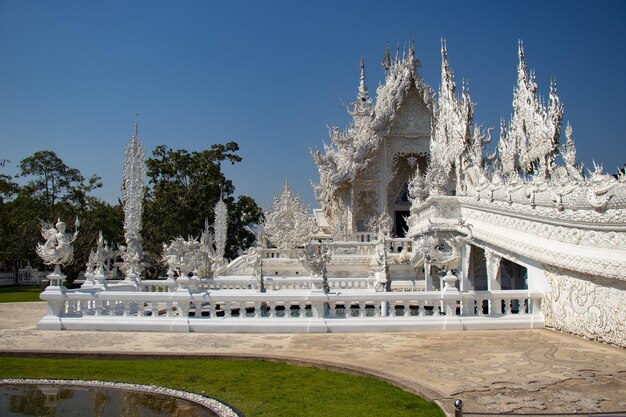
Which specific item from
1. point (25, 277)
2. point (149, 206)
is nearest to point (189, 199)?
point (149, 206)

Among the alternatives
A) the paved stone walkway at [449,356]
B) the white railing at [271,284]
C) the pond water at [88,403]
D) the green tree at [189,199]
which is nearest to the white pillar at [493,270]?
the paved stone walkway at [449,356]

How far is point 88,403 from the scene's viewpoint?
5273 mm

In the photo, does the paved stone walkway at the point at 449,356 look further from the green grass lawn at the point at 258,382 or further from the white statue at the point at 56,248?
the white statue at the point at 56,248

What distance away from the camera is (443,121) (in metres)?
22.9

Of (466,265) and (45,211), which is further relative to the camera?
(45,211)

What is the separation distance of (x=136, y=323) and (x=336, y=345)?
11.6 feet

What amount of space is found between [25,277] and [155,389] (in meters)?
29.1

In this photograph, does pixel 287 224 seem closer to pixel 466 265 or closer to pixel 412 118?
pixel 412 118

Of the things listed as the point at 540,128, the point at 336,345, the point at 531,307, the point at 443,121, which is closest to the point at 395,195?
the point at 443,121

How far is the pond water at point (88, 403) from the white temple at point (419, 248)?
10.9ft

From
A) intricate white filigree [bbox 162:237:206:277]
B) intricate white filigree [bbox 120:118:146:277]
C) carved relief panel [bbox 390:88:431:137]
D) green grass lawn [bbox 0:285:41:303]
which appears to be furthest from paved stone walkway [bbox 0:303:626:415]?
carved relief panel [bbox 390:88:431:137]

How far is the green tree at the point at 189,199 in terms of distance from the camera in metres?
30.2

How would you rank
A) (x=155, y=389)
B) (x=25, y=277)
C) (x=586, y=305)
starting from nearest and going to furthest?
1. (x=155, y=389)
2. (x=586, y=305)
3. (x=25, y=277)

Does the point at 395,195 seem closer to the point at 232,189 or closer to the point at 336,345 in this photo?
the point at 232,189
